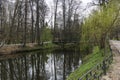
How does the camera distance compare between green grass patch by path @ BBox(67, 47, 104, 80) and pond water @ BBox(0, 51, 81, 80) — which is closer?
green grass patch by path @ BBox(67, 47, 104, 80)

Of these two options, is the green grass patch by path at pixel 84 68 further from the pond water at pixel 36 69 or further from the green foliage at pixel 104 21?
the green foliage at pixel 104 21

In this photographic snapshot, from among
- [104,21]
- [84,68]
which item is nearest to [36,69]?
[84,68]

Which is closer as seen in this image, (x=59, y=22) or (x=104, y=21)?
(x=104, y=21)

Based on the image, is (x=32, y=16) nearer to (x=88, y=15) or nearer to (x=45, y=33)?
(x=45, y=33)

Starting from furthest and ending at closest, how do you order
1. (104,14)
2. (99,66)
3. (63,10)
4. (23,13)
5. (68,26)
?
(68,26) → (63,10) → (23,13) → (104,14) → (99,66)

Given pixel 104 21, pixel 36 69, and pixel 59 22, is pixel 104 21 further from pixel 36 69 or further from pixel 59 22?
pixel 59 22

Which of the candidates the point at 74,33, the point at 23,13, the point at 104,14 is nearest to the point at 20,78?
the point at 104,14

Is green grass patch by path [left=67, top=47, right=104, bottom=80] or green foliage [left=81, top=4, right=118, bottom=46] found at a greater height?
green foliage [left=81, top=4, right=118, bottom=46]

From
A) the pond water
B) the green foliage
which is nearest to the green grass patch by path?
the pond water

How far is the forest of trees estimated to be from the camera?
1516cm

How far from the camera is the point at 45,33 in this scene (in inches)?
1577

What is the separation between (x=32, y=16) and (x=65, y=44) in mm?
10914

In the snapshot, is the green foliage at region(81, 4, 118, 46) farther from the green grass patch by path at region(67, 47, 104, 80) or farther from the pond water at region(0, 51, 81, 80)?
the pond water at region(0, 51, 81, 80)

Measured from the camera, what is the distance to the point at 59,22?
52.9m
